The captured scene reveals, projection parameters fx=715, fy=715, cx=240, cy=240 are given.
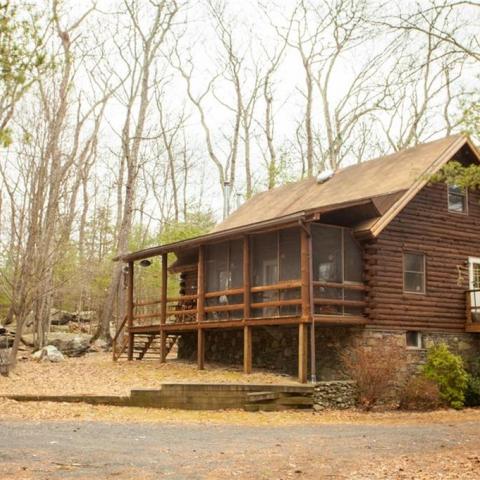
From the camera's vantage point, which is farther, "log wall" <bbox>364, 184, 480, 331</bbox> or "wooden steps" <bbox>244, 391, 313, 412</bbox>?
"log wall" <bbox>364, 184, 480, 331</bbox>

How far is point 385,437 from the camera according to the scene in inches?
517

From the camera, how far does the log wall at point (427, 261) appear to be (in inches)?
820

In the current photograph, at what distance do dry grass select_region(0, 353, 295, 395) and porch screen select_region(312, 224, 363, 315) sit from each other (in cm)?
254

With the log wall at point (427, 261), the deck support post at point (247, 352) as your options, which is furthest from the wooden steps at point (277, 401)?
the log wall at point (427, 261)

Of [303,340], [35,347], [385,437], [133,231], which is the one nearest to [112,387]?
[303,340]

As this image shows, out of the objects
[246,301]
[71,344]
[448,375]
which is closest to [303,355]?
[246,301]

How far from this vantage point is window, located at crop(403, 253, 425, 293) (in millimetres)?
21766

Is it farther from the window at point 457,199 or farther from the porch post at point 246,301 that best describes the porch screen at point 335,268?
the window at point 457,199

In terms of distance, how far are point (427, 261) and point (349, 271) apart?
125 inches

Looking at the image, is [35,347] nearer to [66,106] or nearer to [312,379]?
[66,106]

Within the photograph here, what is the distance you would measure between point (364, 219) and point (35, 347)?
1700cm

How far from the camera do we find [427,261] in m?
22.2

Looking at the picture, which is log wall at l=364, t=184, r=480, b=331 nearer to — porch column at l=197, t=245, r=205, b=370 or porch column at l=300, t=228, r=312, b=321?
porch column at l=300, t=228, r=312, b=321

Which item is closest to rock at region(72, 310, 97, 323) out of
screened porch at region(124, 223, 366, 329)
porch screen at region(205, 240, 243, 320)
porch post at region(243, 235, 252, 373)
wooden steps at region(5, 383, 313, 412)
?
porch screen at region(205, 240, 243, 320)
